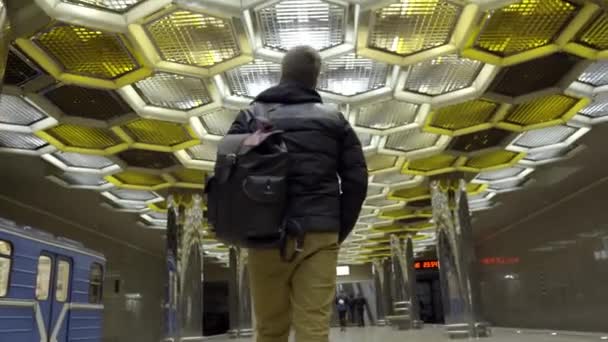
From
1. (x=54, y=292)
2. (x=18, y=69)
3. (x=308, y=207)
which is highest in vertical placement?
(x=18, y=69)

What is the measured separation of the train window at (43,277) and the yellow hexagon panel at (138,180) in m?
6.94

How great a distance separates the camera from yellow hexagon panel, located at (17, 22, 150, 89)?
759 centimetres

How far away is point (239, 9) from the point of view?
7.13m

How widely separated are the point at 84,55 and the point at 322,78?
13.9 ft

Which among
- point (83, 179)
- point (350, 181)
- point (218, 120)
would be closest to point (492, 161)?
point (218, 120)

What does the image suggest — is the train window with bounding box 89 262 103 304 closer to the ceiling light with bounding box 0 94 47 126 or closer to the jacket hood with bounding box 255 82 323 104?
the ceiling light with bounding box 0 94 47 126

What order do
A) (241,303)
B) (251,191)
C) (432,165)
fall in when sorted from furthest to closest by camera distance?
(241,303)
(432,165)
(251,191)

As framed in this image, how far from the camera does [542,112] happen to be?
11672 mm

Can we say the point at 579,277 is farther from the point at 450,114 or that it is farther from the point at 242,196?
the point at 242,196

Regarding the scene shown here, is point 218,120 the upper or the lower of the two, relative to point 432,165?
upper

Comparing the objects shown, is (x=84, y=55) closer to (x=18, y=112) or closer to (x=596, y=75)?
(x=18, y=112)

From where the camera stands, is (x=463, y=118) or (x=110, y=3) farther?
(x=463, y=118)

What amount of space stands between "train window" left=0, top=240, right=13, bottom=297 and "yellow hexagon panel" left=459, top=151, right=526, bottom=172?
12.2 m

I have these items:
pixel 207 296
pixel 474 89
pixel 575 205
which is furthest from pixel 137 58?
pixel 207 296
